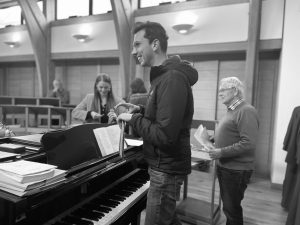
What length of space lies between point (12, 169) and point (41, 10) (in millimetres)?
6862

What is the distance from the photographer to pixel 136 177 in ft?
5.74

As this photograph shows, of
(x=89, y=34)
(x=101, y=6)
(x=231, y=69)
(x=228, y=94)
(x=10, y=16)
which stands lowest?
(x=228, y=94)

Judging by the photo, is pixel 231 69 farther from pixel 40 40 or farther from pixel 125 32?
pixel 40 40

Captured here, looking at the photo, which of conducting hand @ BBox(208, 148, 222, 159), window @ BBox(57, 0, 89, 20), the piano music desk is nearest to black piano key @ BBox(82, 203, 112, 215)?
conducting hand @ BBox(208, 148, 222, 159)

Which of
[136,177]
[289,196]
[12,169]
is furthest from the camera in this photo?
[289,196]

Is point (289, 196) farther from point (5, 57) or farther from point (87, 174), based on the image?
point (5, 57)

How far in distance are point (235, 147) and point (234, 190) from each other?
37 centimetres

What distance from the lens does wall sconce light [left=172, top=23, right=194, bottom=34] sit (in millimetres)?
4543

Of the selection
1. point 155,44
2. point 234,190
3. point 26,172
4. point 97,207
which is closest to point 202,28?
point 234,190

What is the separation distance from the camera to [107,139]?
5.16 feet

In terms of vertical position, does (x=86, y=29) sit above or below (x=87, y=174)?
above

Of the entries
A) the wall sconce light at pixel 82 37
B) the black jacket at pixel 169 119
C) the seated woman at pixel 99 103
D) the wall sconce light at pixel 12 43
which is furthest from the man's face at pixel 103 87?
the wall sconce light at pixel 12 43

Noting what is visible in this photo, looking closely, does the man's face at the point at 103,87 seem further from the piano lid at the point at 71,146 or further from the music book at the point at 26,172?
the music book at the point at 26,172

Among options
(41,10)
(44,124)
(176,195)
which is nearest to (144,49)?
(176,195)
